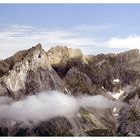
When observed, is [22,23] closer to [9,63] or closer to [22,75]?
[9,63]

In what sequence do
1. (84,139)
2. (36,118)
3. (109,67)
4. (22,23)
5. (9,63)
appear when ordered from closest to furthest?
1. (84,139)
2. (22,23)
3. (9,63)
4. (36,118)
5. (109,67)

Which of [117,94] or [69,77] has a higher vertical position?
[69,77]

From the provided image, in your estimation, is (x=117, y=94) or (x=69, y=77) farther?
(x=117, y=94)

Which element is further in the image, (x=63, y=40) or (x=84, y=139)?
(x=63, y=40)

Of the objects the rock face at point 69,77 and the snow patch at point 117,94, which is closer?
the rock face at point 69,77

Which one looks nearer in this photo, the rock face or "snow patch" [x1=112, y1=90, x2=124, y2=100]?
the rock face

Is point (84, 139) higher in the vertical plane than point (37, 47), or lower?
lower

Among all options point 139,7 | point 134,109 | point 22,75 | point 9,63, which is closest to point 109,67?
point 134,109

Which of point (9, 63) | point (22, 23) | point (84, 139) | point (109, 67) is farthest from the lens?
point (109, 67)
